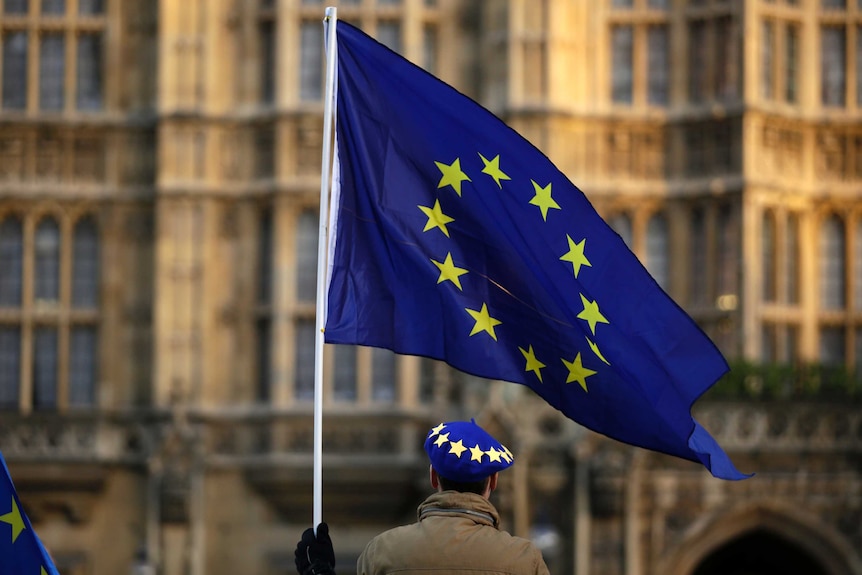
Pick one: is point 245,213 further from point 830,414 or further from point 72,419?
point 830,414

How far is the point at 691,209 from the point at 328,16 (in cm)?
1847

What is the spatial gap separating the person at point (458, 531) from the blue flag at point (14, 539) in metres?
2.53

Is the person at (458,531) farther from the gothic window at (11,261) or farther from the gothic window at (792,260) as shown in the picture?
the gothic window at (11,261)

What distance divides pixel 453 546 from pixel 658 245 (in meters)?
21.1

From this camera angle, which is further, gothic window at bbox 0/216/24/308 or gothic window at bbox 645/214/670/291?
gothic window at bbox 0/216/24/308

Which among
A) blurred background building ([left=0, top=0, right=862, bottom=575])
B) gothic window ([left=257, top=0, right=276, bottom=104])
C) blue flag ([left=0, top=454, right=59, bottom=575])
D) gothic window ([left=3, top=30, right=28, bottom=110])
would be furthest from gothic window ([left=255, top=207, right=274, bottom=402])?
blue flag ([left=0, top=454, right=59, bottom=575])

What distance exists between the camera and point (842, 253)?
89.9 ft

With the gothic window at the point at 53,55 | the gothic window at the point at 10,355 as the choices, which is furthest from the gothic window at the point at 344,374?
the gothic window at the point at 53,55

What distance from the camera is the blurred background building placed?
2664 centimetres

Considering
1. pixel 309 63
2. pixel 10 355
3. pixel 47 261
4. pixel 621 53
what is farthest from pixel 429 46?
pixel 10 355

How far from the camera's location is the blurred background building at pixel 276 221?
87.4 ft

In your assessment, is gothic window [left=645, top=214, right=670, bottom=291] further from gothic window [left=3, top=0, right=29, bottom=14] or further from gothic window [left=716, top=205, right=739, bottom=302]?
gothic window [left=3, top=0, right=29, bottom=14]

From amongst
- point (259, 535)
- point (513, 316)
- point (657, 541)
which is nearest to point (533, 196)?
point (513, 316)

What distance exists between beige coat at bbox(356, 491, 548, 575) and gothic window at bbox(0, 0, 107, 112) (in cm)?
2210
